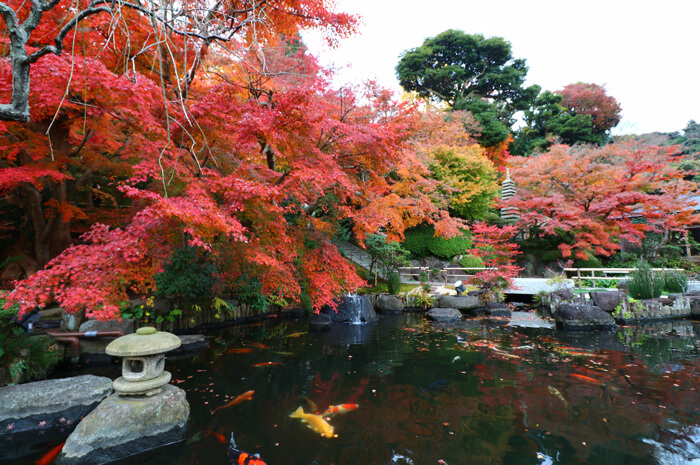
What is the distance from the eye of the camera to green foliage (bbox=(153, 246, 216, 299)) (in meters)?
7.55

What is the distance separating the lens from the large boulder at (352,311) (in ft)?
31.7

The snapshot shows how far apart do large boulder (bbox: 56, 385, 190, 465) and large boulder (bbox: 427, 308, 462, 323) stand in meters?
7.56

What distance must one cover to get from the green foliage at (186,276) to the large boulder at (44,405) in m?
3.53

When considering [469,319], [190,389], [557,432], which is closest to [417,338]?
[469,319]

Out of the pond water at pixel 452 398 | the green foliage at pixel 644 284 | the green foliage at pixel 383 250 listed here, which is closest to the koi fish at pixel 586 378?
the pond water at pixel 452 398

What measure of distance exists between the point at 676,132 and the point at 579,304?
91.1 feet

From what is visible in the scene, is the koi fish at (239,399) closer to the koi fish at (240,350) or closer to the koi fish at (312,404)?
the koi fish at (312,404)

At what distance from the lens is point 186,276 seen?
308 inches

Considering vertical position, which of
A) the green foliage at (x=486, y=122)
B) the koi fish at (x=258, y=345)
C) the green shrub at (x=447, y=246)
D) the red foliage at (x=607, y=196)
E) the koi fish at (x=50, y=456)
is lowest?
the koi fish at (x=50, y=456)

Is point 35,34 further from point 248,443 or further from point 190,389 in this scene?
point 248,443

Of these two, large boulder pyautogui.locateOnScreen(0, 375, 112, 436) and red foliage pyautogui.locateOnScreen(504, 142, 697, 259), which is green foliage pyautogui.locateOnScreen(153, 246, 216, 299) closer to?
large boulder pyautogui.locateOnScreen(0, 375, 112, 436)

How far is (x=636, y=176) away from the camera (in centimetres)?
1305

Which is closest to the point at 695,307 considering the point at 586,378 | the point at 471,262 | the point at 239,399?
the point at 471,262

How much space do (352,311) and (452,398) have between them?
219 inches
